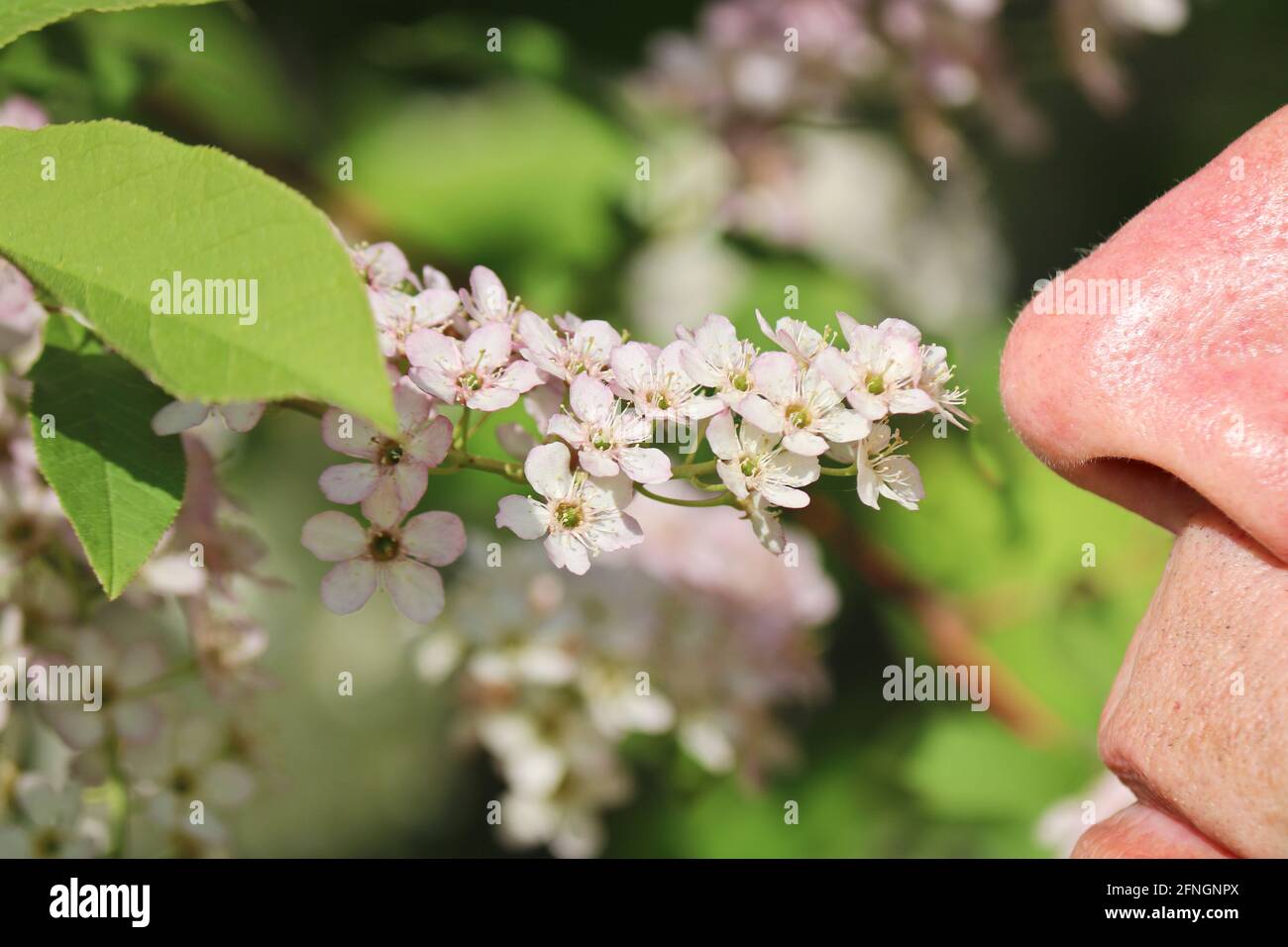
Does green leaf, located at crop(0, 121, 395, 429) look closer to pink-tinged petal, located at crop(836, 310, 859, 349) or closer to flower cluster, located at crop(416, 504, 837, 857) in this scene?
pink-tinged petal, located at crop(836, 310, 859, 349)

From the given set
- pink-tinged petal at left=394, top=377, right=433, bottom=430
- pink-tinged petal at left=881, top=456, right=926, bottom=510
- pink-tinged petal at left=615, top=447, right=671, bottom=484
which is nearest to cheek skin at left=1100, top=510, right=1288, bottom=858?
pink-tinged petal at left=881, top=456, right=926, bottom=510

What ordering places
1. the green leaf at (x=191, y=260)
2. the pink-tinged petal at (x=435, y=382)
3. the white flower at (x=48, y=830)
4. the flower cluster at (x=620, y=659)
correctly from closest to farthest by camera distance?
the green leaf at (x=191, y=260)
the pink-tinged petal at (x=435, y=382)
the white flower at (x=48, y=830)
the flower cluster at (x=620, y=659)

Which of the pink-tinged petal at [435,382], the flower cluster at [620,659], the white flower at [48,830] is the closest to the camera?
the pink-tinged petal at [435,382]

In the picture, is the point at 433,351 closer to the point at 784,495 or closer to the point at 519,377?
the point at 519,377

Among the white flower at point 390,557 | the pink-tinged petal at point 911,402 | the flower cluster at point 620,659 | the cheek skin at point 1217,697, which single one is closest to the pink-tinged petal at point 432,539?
the white flower at point 390,557

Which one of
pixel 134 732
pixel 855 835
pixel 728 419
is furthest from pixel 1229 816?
pixel 855 835

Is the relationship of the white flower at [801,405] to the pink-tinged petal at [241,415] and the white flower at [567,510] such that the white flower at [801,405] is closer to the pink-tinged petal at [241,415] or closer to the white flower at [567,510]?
the white flower at [567,510]

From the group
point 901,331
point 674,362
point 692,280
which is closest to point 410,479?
point 674,362
